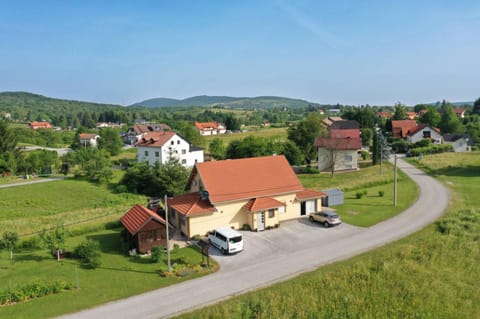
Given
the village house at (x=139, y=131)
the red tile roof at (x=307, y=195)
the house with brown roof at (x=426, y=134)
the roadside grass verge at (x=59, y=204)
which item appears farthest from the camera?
the village house at (x=139, y=131)

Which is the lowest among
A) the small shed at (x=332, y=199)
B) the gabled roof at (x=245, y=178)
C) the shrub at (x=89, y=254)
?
the shrub at (x=89, y=254)

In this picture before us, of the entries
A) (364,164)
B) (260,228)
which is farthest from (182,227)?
(364,164)

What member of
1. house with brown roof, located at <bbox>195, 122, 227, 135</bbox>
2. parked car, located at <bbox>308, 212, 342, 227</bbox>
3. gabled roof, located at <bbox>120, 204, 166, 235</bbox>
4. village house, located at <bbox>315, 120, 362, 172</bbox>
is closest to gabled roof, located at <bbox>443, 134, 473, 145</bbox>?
village house, located at <bbox>315, 120, 362, 172</bbox>

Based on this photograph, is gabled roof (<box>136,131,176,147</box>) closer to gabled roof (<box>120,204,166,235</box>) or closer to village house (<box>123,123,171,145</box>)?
gabled roof (<box>120,204,166,235</box>)

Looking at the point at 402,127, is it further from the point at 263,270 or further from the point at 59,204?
the point at 59,204

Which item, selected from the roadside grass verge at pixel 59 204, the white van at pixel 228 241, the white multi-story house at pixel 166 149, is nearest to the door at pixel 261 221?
the white van at pixel 228 241

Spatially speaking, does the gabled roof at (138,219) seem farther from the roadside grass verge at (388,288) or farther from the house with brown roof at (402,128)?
the house with brown roof at (402,128)
